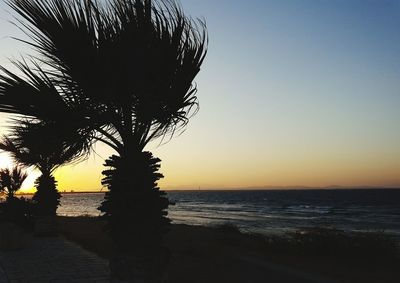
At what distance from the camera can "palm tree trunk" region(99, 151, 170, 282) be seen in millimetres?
5566

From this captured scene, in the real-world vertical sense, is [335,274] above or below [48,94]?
below

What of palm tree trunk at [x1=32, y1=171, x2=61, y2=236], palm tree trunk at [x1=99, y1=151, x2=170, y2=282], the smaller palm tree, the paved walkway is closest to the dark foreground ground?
the paved walkway

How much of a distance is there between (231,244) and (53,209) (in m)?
7.13

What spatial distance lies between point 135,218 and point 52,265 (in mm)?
6180

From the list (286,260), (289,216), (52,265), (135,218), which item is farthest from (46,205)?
(289,216)

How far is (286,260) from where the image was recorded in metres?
13.8

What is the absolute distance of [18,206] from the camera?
1853cm

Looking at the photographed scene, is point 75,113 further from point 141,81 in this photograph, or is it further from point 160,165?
point 160,165

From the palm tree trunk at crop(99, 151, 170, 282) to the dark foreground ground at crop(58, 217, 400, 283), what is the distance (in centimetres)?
408

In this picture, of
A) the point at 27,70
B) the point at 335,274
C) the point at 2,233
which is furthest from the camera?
the point at 2,233

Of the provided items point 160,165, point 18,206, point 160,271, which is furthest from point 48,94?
point 18,206

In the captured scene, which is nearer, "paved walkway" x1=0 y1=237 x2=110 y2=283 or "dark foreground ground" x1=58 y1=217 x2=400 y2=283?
"paved walkway" x1=0 y1=237 x2=110 y2=283

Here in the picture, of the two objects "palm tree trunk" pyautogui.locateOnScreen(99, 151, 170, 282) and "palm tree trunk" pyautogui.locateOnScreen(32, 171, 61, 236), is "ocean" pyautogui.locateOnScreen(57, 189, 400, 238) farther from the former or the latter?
"palm tree trunk" pyautogui.locateOnScreen(32, 171, 61, 236)

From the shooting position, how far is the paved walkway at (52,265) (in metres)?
9.22
